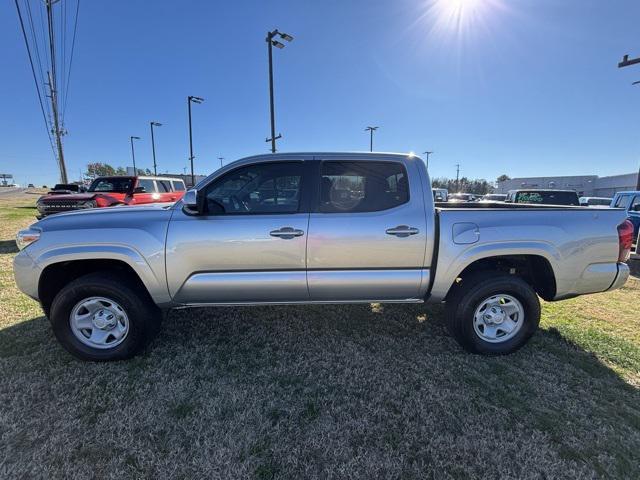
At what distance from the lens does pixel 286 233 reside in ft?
9.68

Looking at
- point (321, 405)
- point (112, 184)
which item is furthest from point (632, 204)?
point (112, 184)

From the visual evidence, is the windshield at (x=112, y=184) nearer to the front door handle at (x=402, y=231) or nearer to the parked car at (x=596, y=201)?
the front door handle at (x=402, y=231)

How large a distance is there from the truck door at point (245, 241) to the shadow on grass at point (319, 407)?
70 cm

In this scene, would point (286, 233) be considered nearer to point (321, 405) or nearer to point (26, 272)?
point (321, 405)

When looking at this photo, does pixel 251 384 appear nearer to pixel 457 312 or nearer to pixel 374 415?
pixel 374 415

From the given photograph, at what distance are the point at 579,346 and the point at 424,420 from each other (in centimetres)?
223

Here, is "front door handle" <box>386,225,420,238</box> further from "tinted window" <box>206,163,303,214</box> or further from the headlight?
the headlight

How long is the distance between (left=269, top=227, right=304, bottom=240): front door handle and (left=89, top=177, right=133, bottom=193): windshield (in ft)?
29.7

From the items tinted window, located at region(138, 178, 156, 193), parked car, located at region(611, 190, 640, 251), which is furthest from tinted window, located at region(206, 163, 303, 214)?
tinted window, located at region(138, 178, 156, 193)

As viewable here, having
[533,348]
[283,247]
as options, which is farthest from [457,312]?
[283,247]

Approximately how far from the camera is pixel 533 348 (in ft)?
11.3

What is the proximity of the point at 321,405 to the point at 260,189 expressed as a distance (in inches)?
75.7

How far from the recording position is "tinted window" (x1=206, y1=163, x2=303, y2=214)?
10.1ft

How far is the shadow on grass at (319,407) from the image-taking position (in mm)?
2078
